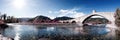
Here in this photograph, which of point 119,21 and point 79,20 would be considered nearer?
point 119,21

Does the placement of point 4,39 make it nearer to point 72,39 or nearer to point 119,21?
point 72,39

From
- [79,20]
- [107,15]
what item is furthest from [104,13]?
[79,20]

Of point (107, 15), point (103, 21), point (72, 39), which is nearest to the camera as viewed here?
point (72, 39)

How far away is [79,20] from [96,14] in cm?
601

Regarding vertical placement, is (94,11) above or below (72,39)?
above

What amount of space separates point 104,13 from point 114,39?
109 ft

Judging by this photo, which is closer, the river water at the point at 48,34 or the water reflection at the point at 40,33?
the river water at the point at 48,34

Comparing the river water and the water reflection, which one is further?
the water reflection

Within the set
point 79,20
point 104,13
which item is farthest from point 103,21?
point 104,13

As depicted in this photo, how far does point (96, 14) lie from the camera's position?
4962 centimetres

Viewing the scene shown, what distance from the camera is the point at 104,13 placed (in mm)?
46719

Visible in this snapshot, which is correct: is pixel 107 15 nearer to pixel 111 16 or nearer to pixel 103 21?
pixel 111 16

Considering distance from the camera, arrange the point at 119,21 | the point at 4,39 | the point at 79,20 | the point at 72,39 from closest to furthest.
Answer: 1. the point at 4,39
2. the point at 72,39
3. the point at 119,21
4. the point at 79,20

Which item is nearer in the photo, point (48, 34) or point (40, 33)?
point (48, 34)
